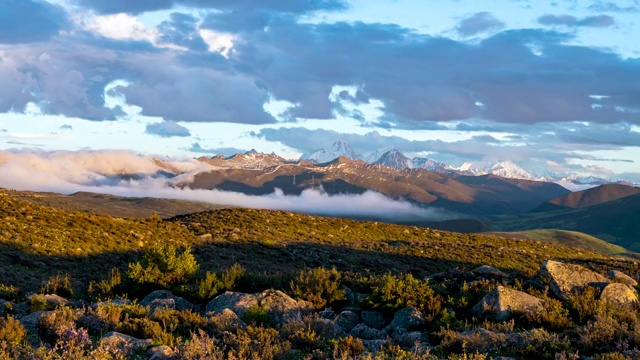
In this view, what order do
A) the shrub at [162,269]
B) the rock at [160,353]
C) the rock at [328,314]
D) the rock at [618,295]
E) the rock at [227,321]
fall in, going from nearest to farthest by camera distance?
the rock at [160,353] < the rock at [227,321] < the rock at [328,314] < the rock at [618,295] < the shrub at [162,269]

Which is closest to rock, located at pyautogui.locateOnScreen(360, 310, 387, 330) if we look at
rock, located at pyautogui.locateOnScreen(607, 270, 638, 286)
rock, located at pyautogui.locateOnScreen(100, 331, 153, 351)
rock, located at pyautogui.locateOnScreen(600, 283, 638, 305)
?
rock, located at pyautogui.locateOnScreen(100, 331, 153, 351)

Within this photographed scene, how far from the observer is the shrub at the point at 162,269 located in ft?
61.7

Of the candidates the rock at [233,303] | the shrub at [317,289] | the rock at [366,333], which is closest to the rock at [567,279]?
the rock at [366,333]

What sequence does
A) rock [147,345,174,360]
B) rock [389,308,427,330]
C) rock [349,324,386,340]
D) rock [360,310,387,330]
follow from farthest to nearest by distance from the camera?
rock [360,310,387,330] < rock [389,308,427,330] < rock [349,324,386,340] < rock [147,345,174,360]

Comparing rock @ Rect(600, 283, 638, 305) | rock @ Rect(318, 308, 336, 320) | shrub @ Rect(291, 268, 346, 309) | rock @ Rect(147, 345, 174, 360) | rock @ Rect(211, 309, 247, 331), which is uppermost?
rock @ Rect(600, 283, 638, 305)

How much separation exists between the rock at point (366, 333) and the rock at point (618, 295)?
7010 mm

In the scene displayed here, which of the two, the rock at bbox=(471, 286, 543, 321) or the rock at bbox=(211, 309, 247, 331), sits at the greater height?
the rock at bbox=(471, 286, 543, 321)

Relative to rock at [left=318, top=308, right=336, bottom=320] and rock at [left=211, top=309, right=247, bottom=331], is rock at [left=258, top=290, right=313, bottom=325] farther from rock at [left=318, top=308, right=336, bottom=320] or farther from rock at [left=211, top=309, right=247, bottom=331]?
rock at [left=211, top=309, right=247, bottom=331]

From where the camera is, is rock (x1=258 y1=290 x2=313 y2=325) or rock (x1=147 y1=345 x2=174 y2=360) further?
rock (x1=258 y1=290 x2=313 y2=325)

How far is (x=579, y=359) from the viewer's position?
39.4ft

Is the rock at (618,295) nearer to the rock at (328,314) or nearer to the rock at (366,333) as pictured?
the rock at (366,333)

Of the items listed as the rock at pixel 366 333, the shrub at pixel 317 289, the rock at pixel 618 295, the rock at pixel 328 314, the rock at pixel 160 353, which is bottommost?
the rock at pixel 366 333

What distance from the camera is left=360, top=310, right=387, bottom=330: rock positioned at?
15.6 m

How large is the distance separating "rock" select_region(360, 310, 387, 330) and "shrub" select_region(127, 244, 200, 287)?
6624mm
